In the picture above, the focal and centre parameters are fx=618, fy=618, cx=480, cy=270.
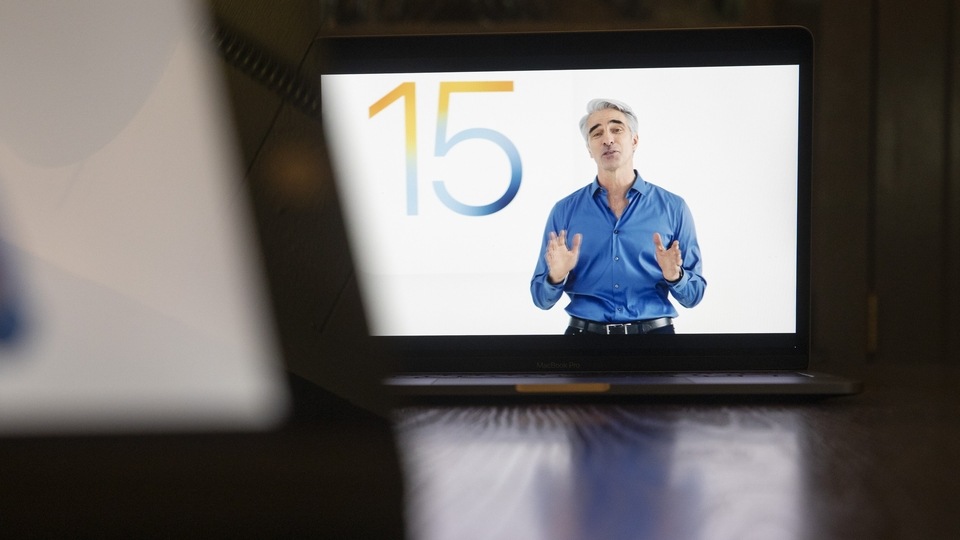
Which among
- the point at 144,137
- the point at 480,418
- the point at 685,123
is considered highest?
the point at 685,123

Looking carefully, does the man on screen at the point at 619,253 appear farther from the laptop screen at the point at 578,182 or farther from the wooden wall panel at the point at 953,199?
the wooden wall panel at the point at 953,199

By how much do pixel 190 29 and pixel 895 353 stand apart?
801mm

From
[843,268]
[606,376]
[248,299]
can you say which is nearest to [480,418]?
[606,376]

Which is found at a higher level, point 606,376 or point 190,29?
point 190,29

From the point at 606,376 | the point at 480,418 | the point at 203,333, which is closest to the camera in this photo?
the point at 203,333

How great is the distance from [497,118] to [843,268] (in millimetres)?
466

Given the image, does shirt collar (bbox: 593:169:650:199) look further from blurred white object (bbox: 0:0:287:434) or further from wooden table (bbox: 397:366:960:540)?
blurred white object (bbox: 0:0:287:434)

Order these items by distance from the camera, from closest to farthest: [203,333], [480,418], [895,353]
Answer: [203,333], [480,418], [895,353]

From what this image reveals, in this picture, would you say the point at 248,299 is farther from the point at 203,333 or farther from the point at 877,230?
the point at 877,230

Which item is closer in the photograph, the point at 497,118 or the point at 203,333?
the point at 203,333

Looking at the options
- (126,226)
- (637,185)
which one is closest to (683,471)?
(126,226)

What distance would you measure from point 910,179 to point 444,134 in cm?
56

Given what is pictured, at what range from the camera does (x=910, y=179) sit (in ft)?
2.35

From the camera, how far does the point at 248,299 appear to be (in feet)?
0.55
